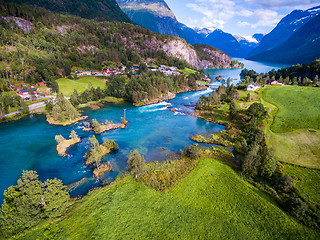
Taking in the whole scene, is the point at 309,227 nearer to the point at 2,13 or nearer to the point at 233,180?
the point at 233,180

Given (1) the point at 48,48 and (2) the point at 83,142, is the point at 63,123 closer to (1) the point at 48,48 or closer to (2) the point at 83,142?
(2) the point at 83,142

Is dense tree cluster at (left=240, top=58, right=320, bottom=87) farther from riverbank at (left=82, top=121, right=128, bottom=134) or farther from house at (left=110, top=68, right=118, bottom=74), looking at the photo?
house at (left=110, top=68, right=118, bottom=74)

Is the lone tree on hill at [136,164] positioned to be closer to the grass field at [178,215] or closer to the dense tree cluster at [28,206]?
the grass field at [178,215]

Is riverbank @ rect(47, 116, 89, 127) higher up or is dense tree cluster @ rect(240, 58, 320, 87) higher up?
dense tree cluster @ rect(240, 58, 320, 87)

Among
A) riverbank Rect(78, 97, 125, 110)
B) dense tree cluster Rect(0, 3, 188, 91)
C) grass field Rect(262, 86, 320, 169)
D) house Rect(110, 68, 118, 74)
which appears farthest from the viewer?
house Rect(110, 68, 118, 74)

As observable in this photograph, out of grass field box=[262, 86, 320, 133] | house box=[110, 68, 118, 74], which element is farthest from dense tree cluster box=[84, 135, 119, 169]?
house box=[110, 68, 118, 74]

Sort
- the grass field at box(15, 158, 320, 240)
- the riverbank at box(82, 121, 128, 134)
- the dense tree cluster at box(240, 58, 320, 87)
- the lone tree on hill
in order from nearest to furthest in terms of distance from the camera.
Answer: the grass field at box(15, 158, 320, 240)
the lone tree on hill
the riverbank at box(82, 121, 128, 134)
the dense tree cluster at box(240, 58, 320, 87)

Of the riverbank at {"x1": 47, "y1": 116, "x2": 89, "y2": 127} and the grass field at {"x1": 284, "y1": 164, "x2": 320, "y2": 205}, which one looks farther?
the riverbank at {"x1": 47, "y1": 116, "x2": 89, "y2": 127}
